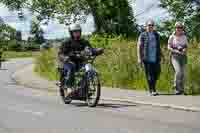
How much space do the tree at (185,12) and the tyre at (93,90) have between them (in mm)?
24872

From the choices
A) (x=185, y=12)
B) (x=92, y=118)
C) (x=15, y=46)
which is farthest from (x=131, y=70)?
(x=15, y=46)

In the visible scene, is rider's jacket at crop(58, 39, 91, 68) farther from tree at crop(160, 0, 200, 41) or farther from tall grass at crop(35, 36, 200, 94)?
tree at crop(160, 0, 200, 41)

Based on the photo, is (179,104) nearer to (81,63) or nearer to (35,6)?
(81,63)

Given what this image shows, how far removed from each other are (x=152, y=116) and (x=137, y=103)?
2787mm

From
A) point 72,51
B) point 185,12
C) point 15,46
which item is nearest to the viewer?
point 72,51

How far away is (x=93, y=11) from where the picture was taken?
4975 centimetres

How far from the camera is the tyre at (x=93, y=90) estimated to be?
53.0 feet

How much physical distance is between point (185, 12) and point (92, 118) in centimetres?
2881

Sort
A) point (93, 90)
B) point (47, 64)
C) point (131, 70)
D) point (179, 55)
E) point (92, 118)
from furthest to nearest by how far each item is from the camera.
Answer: point (47, 64) < point (131, 70) < point (179, 55) < point (93, 90) < point (92, 118)

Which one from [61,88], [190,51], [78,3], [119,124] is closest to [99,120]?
[119,124]

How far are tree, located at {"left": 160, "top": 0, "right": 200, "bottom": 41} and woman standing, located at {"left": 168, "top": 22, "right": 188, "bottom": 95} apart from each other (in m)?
22.2

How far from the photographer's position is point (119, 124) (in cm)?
1300

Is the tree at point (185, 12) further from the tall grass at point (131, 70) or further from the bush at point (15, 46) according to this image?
the bush at point (15, 46)

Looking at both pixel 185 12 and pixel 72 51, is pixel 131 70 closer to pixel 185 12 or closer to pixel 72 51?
pixel 72 51
